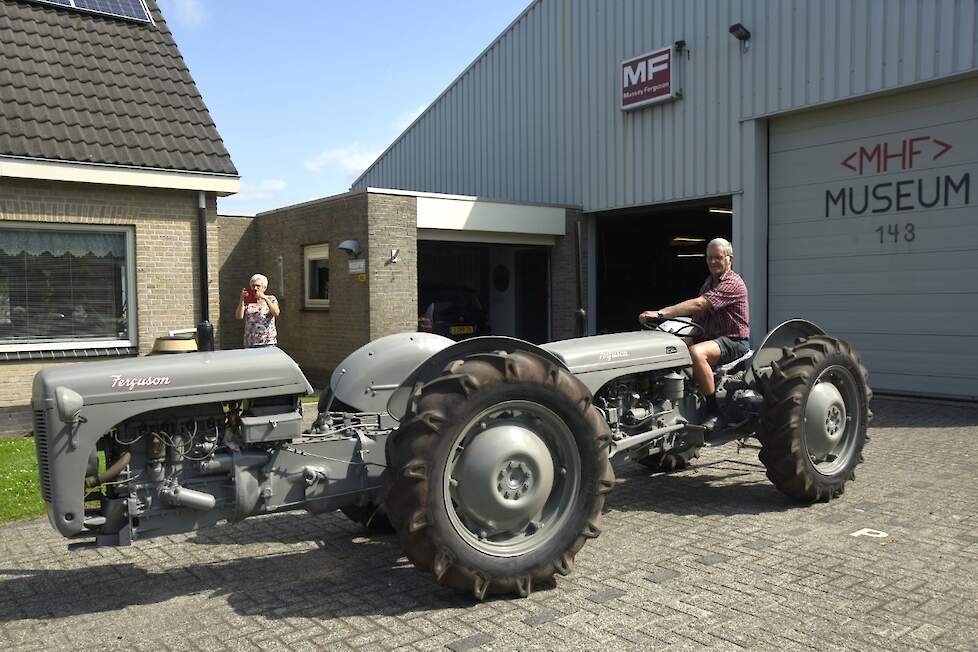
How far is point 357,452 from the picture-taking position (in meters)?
4.32

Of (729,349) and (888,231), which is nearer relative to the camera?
(729,349)

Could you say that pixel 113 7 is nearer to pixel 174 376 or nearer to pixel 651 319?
pixel 651 319

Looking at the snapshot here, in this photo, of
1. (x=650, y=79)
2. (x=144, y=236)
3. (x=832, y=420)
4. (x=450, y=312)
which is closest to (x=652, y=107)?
(x=650, y=79)

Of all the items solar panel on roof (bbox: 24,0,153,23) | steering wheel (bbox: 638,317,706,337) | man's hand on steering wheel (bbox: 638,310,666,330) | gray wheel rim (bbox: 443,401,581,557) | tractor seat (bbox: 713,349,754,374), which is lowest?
gray wheel rim (bbox: 443,401,581,557)

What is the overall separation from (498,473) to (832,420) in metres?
2.99

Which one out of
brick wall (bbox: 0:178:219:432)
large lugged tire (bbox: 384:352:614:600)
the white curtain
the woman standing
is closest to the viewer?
large lugged tire (bbox: 384:352:614:600)

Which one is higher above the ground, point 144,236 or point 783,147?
point 783,147

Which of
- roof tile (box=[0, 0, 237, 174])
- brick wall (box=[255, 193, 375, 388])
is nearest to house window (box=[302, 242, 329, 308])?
brick wall (box=[255, 193, 375, 388])

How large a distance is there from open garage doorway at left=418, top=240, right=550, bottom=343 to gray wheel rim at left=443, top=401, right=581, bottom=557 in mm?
10592

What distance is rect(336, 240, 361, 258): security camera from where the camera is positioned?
13.4 meters

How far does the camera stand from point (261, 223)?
54.2 feet

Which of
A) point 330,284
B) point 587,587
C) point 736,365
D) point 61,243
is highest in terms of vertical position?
point 61,243

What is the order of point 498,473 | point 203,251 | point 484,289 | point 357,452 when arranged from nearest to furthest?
1. point 498,473
2. point 357,452
3. point 203,251
4. point 484,289

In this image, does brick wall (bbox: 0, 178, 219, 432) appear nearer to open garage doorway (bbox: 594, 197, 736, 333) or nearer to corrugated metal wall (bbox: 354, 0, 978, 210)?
corrugated metal wall (bbox: 354, 0, 978, 210)
